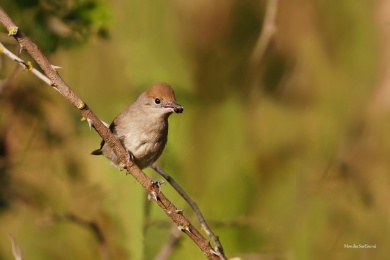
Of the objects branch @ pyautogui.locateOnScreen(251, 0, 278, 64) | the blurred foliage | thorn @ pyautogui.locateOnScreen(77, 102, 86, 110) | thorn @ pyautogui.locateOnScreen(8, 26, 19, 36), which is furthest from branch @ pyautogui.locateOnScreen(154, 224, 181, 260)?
thorn @ pyautogui.locateOnScreen(8, 26, 19, 36)

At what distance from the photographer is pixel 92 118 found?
2.07 meters

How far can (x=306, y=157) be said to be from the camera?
14.0 feet

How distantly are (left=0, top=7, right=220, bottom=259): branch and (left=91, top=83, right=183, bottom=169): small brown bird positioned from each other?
0.66m

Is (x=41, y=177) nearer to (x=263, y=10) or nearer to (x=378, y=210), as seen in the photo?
(x=263, y=10)

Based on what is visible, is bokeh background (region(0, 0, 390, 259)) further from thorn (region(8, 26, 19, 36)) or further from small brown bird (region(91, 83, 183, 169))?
thorn (region(8, 26, 19, 36))

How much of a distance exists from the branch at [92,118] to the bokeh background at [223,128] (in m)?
1.27

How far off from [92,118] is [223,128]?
2.28 meters

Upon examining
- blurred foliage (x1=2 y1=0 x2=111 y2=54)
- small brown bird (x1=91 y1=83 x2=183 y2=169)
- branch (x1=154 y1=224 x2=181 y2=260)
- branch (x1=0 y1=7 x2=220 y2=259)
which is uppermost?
blurred foliage (x1=2 y1=0 x2=111 y2=54)

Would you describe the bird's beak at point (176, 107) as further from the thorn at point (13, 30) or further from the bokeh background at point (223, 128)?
the thorn at point (13, 30)

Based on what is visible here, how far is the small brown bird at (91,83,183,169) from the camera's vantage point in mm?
3117

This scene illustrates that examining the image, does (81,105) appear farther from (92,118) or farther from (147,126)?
(147,126)

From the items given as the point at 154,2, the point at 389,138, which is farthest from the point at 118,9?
the point at 389,138

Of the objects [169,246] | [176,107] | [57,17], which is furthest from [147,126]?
[57,17]

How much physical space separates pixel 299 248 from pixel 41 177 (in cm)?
168
